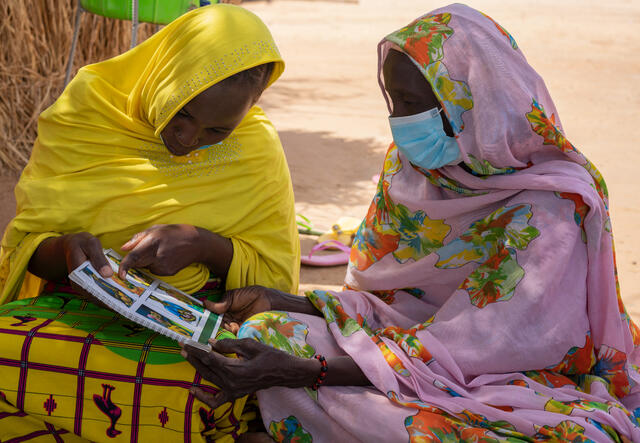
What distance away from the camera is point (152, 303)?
232 cm

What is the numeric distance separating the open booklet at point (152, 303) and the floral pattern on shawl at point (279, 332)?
127 millimetres

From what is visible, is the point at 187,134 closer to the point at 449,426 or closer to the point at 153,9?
the point at 449,426

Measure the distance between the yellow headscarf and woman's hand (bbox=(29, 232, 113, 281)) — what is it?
5 centimetres

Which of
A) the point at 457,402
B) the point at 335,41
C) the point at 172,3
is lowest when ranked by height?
the point at 335,41

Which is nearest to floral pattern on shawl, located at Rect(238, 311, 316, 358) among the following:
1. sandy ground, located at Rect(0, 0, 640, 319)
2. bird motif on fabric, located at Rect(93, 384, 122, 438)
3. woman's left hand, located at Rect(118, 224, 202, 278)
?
woman's left hand, located at Rect(118, 224, 202, 278)

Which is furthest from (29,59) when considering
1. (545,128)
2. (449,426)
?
(449,426)

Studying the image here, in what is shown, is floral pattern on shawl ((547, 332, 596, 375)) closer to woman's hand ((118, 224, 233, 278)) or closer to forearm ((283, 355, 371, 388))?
forearm ((283, 355, 371, 388))

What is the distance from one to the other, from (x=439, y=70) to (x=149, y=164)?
111cm

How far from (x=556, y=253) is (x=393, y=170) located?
2.57 feet

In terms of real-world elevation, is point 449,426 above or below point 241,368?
below

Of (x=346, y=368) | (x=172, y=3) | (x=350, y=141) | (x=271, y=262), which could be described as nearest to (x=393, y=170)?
(x=271, y=262)

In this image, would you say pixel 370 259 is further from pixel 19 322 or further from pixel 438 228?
pixel 19 322

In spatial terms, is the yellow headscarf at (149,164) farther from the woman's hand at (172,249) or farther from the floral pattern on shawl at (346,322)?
the floral pattern on shawl at (346,322)

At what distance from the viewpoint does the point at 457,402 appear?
232 cm
